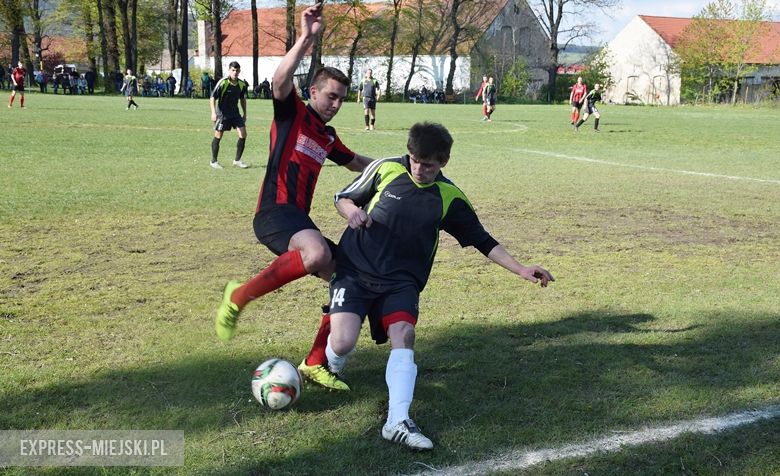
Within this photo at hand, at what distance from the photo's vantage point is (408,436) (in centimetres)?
343

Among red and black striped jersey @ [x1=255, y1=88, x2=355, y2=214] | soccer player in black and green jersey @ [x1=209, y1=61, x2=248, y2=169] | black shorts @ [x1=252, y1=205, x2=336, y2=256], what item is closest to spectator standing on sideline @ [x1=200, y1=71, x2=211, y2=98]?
soccer player in black and green jersey @ [x1=209, y1=61, x2=248, y2=169]

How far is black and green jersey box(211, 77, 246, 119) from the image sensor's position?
13367mm

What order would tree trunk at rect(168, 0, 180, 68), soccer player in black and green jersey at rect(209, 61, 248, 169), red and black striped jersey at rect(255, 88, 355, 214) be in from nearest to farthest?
red and black striped jersey at rect(255, 88, 355, 214) → soccer player in black and green jersey at rect(209, 61, 248, 169) → tree trunk at rect(168, 0, 180, 68)

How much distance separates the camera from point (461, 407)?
3.91 m

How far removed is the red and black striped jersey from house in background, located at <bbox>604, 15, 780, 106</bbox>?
65035 mm

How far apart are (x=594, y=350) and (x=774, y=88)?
6115 centimetres

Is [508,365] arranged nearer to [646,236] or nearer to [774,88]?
[646,236]

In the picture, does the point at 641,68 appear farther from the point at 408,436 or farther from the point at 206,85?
the point at 408,436

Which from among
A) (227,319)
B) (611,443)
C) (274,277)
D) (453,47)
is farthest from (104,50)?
(611,443)

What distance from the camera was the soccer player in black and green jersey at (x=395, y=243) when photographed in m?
3.87

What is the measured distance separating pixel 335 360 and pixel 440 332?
46.5 inches

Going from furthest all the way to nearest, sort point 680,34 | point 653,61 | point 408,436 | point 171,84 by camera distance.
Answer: point 653,61, point 680,34, point 171,84, point 408,436

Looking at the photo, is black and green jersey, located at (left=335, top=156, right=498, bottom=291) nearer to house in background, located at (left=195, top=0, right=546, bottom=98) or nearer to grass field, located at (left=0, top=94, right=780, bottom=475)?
grass field, located at (left=0, top=94, right=780, bottom=475)

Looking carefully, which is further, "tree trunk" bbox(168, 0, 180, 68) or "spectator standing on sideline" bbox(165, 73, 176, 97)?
"tree trunk" bbox(168, 0, 180, 68)
